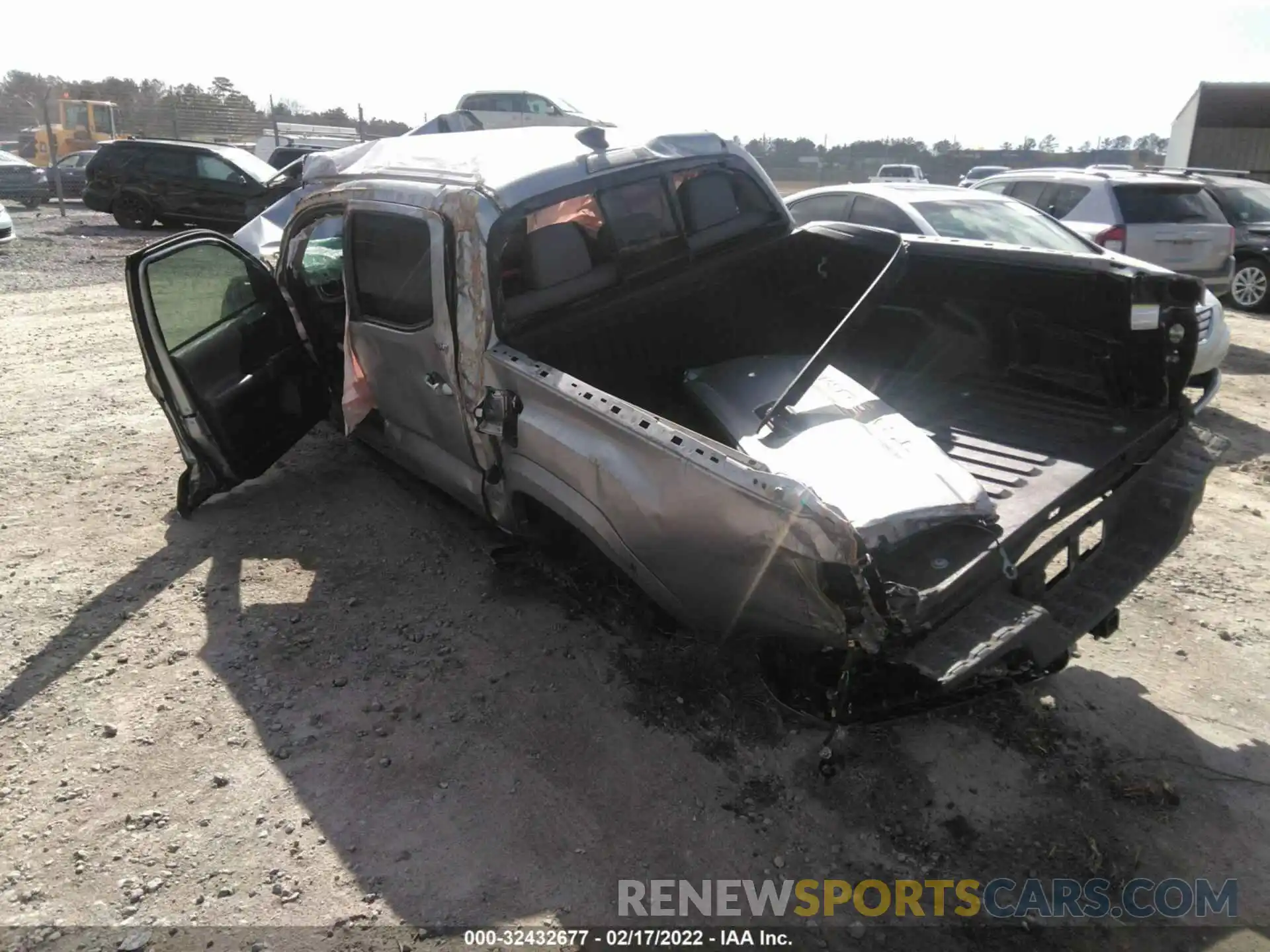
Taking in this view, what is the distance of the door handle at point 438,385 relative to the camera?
3.69m

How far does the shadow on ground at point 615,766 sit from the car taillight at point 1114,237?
675 centimetres

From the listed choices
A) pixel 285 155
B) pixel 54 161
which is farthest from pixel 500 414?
pixel 54 161

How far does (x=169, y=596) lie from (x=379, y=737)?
1.58m

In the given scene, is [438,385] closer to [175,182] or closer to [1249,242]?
[1249,242]

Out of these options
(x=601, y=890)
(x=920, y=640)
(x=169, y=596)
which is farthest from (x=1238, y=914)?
(x=169, y=596)

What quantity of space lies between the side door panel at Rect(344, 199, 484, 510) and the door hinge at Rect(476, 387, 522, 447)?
11.5 inches

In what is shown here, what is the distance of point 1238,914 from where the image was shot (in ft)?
8.03

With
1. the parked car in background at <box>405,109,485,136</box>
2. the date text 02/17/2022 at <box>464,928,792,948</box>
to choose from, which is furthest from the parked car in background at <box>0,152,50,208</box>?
the date text 02/17/2022 at <box>464,928,792,948</box>

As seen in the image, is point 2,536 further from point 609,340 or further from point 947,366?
point 947,366

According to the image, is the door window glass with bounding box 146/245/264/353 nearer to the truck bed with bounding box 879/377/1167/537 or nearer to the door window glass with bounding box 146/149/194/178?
the truck bed with bounding box 879/377/1167/537

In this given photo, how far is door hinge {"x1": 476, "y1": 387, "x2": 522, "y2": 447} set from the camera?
3.31m

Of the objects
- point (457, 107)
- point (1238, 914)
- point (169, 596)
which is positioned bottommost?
point (1238, 914)

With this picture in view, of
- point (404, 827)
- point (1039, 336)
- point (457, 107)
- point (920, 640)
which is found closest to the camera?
point (920, 640)

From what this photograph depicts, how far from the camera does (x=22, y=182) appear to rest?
64.4 feet
